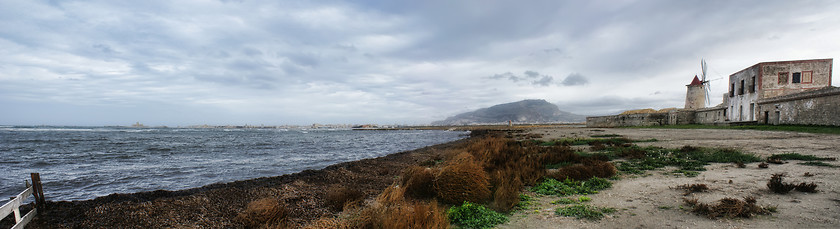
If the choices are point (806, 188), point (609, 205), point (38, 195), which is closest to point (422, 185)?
point (609, 205)

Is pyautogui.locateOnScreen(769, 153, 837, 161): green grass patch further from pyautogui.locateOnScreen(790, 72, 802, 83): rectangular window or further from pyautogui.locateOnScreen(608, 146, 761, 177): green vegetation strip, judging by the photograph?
pyautogui.locateOnScreen(790, 72, 802, 83): rectangular window

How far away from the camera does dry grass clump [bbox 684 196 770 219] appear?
15.3 ft

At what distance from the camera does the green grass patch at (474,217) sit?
530cm

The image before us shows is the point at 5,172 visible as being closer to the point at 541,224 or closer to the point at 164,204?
the point at 164,204

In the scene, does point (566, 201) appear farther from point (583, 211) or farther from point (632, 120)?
point (632, 120)

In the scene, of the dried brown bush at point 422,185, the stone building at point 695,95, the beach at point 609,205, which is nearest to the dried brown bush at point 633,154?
the beach at point 609,205

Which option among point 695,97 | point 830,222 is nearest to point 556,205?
point 830,222

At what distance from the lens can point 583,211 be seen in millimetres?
5410

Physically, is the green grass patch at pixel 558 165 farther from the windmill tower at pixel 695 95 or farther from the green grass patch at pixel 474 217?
the windmill tower at pixel 695 95

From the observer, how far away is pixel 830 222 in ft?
13.8

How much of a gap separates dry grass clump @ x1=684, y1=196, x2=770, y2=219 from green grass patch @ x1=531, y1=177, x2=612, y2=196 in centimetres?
208

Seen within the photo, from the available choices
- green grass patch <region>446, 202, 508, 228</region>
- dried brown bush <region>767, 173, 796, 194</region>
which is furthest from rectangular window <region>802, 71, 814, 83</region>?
green grass patch <region>446, 202, 508, 228</region>

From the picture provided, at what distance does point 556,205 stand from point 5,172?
72.2 feet

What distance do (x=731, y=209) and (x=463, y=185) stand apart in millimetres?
4136
